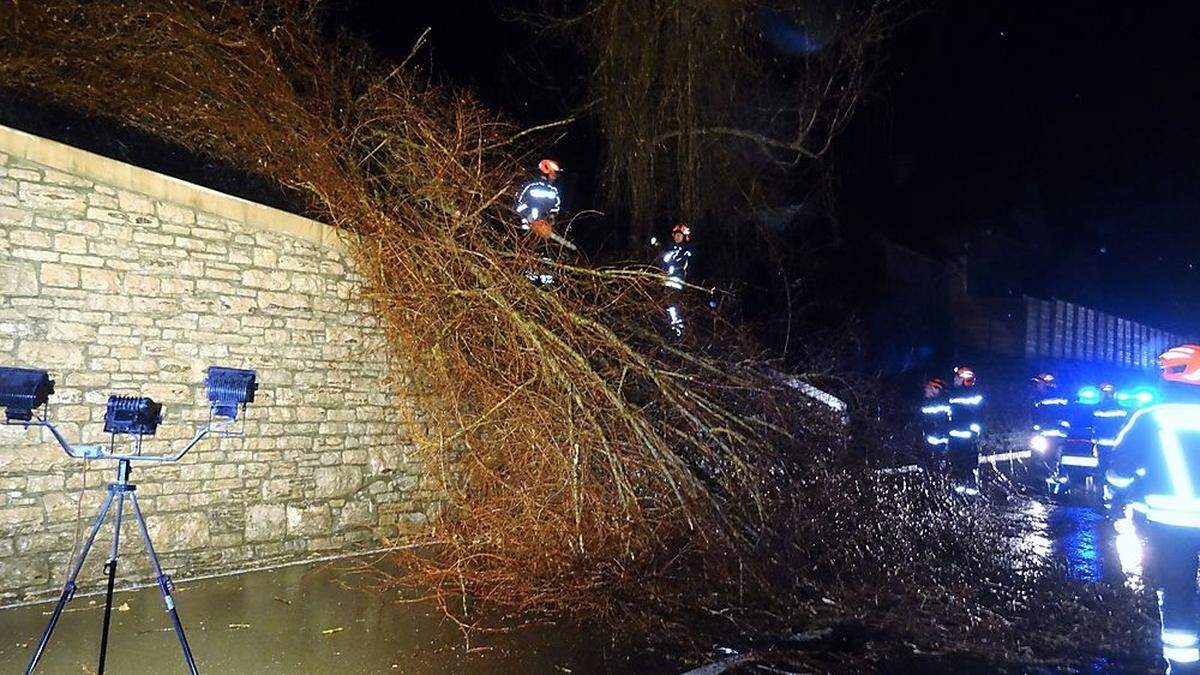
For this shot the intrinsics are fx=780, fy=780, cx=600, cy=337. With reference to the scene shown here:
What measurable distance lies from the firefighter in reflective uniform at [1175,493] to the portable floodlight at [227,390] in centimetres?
480

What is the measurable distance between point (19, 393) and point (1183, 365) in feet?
19.0

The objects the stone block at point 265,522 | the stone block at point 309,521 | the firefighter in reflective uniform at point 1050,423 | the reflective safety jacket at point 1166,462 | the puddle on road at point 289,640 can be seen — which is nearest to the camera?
the reflective safety jacket at point 1166,462

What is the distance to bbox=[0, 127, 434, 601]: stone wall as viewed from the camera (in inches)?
214

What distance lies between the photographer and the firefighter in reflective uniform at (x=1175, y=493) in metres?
4.19

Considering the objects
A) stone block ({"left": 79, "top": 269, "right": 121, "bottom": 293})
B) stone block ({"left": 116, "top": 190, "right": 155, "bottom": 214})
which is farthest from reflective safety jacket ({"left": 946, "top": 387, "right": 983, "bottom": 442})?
stone block ({"left": 79, "top": 269, "right": 121, "bottom": 293})

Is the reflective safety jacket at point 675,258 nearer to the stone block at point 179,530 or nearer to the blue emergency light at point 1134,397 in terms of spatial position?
the blue emergency light at point 1134,397

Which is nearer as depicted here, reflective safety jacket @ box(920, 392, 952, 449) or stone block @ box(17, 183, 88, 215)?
stone block @ box(17, 183, 88, 215)

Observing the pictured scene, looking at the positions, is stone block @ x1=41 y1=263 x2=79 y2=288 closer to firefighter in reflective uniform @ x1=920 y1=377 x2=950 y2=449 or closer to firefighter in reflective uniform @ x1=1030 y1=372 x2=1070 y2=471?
firefighter in reflective uniform @ x1=920 y1=377 x2=950 y2=449

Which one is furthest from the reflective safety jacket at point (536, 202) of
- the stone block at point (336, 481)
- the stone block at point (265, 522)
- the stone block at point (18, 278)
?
the stone block at point (18, 278)

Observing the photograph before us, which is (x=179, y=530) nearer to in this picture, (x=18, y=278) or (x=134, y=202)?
(x=18, y=278)

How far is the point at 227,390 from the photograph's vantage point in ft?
12.4

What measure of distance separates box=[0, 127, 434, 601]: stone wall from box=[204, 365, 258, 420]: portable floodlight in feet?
8.55

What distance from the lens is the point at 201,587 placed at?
5984mm

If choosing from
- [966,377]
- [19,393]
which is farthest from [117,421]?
[966,377]
